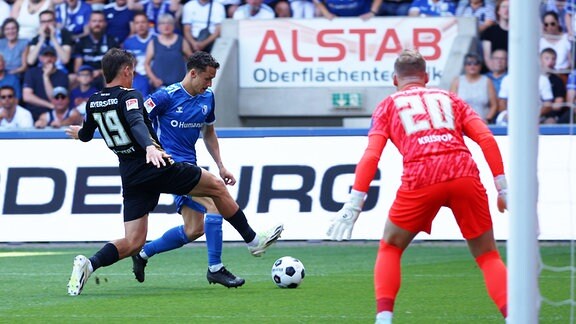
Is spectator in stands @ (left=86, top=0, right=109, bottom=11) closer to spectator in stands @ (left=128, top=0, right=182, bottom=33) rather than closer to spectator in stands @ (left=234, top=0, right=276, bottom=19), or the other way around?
spectator in stands @ (left=128, top=0, right=182, bottom=33)

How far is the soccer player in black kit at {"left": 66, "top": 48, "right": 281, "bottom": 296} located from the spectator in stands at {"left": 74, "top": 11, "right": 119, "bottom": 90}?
A: 380 inches

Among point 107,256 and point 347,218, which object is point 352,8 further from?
point 347,218

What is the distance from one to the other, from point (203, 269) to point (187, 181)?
2.80m

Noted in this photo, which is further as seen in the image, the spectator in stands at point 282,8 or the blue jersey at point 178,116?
the spectator in stands at point 282,8

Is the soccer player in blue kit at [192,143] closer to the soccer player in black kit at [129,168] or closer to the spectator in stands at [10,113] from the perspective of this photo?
the soccer player in black kit at [129,168]

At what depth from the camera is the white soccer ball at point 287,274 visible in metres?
10.8

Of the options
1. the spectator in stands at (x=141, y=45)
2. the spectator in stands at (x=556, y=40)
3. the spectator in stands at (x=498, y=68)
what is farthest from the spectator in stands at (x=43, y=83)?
the spectator in stands at (x=556, y=40)

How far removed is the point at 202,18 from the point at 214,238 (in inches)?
378

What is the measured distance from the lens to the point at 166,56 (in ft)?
64.0

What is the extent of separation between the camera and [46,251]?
15344 mm

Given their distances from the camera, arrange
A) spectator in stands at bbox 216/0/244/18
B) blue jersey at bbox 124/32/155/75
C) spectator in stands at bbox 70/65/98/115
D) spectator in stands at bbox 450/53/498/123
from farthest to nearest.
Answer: spectator in stands at bbox 216/0/244/18 → blue jersey at bbox 124/32/155/75 → spectator in stands at bbox 70/65/98/115 → spectator in stands at bbox 450/53/498/123

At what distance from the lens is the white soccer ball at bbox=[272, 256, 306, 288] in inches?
426

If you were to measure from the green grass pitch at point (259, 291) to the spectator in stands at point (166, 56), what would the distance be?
4852mm

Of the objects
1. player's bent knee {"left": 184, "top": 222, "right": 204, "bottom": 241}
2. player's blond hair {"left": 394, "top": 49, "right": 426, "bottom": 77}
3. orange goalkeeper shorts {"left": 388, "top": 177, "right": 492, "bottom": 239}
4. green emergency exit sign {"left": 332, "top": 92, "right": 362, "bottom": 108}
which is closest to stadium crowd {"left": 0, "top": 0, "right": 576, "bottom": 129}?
green emergency exit sign {"left": 332, "top": 92, "right": 362, "bottom": 108}
